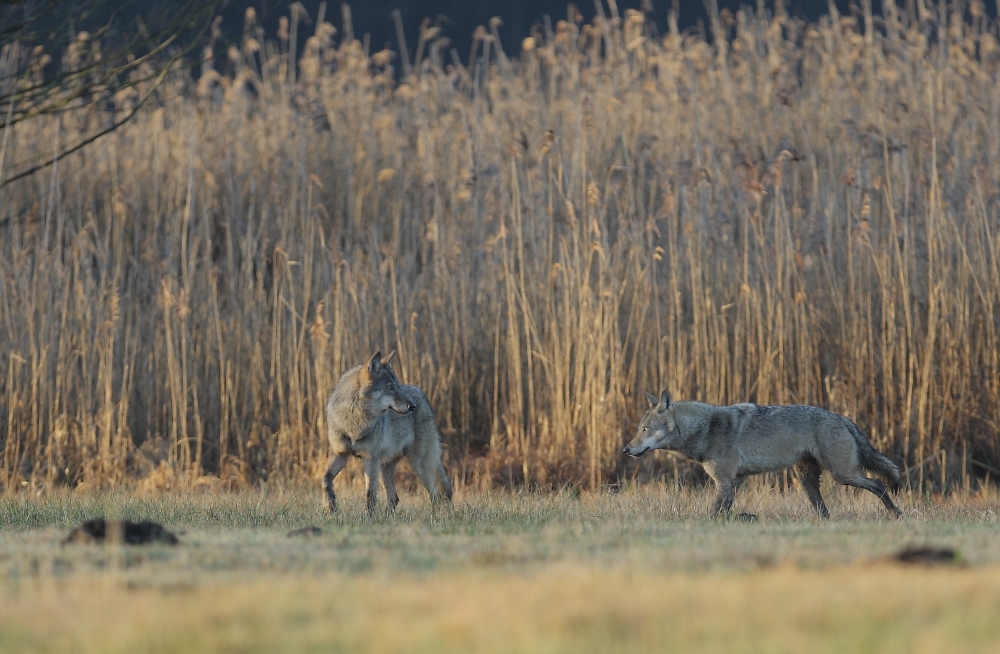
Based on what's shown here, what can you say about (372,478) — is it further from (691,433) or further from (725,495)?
(725,495)

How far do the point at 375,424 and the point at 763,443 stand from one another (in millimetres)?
2619

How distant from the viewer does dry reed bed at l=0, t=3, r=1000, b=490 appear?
10.1 metres

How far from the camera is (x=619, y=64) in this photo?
49.4 feet

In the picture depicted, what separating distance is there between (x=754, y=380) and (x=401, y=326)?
3.16 m

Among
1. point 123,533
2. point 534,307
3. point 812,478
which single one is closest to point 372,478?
point 123,533

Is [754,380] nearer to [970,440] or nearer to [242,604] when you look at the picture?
[970,440]

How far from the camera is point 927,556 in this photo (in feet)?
15.5

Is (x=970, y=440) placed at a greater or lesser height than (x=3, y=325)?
lesser

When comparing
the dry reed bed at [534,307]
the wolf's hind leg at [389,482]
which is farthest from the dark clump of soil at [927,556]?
the dry reed bed at [534,307]

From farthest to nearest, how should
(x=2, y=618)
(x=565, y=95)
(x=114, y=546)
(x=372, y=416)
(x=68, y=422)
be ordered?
(x=565, y=95), (x=68, y=422), (x=372, y=416), (x=114, y=546), (x=2, y=618)

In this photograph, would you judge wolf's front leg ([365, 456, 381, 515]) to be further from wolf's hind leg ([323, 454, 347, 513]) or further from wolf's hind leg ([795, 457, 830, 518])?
wolf's hind leg ([795, 457, 830, 518])

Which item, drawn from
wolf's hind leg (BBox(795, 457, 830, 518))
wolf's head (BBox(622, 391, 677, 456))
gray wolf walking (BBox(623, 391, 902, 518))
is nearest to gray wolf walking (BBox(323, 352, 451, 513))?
wolf's head (BBox(622, 391, 677, 456))

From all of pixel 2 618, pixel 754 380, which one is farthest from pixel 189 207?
pixel 2 618

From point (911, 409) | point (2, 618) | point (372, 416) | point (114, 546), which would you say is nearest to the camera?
point (2, 618)
